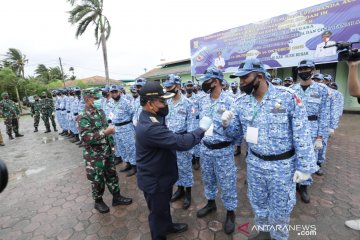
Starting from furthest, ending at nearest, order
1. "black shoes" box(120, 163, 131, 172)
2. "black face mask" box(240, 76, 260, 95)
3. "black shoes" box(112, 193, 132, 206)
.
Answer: "black shoes" box(120, 163, 131, 172) → "black shoes" box(112, 193, 132, 206) → "black face mask" box(240, 76, 260, 95)

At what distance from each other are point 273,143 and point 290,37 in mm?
10244

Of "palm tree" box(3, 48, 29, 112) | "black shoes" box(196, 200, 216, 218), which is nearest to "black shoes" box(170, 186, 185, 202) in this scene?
"black shoes" box(196, 200, 216, 218)

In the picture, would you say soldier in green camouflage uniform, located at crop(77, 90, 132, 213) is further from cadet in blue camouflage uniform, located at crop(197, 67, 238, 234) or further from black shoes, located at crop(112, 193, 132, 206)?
cadet in blue camouflage uniform, located at crop(197, 67, 238, 234)

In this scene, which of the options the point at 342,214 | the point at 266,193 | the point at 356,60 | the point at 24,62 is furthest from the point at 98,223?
the point at 24,62

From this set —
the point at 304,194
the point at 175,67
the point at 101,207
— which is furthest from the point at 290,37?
the point at 175,67

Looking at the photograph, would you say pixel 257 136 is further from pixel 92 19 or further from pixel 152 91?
pixel 92 19

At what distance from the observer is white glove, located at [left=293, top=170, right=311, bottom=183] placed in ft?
6.44

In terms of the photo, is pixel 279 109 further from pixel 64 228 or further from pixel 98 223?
pixel 64 228

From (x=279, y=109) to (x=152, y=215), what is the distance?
1.87 metres

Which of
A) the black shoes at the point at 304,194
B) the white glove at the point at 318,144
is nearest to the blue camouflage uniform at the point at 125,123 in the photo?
Answer: the black shoes at the point at 304,194

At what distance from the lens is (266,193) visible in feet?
7.38

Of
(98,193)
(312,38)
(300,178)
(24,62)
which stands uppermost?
(24,62)

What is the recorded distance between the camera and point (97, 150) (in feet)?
10.4

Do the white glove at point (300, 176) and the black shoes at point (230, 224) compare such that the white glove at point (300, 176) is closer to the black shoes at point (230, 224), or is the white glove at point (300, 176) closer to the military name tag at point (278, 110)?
the military name tag at point (278, 110)
